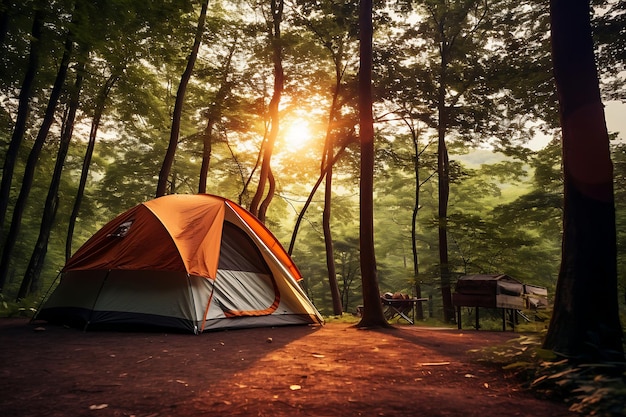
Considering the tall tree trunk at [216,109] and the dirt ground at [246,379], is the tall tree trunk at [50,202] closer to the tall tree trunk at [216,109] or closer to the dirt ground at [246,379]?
the tall tree trunk at [216,109]

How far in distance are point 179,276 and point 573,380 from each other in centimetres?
532

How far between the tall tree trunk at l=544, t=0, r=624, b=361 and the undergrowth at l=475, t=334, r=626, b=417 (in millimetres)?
203

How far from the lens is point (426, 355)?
14.4ft

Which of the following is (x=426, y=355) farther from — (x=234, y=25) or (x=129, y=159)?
(x=129, y=159)

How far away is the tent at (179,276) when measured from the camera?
5.99m

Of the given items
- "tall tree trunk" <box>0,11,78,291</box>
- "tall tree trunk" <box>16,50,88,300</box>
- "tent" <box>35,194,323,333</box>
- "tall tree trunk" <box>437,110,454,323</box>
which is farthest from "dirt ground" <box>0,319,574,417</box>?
"tall tree trunk" <box>16,50,88,300</box>

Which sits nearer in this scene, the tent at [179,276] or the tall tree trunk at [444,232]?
the tent at [179,276]

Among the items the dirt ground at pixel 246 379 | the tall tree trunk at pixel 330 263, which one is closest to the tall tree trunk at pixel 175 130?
the dirt ground at pixel 246 379

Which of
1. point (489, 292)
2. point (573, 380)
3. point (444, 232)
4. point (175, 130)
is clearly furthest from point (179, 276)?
point (444, 232)

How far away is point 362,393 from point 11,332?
5.43 metres

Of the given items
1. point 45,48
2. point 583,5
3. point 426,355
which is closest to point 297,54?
point 45,48

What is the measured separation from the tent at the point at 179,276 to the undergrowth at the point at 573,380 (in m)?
4.27

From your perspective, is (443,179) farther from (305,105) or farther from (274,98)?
(274,98)

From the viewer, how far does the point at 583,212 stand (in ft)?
11.9
